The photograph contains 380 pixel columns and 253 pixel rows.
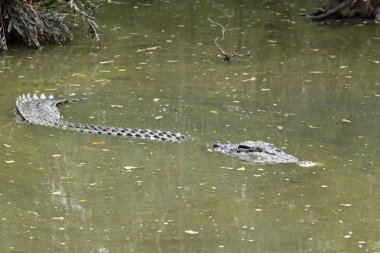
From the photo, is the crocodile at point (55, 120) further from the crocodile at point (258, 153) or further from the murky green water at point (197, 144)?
the crocodile at point (258, 153)

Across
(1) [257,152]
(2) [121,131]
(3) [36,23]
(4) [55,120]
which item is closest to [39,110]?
(4) [55,120]

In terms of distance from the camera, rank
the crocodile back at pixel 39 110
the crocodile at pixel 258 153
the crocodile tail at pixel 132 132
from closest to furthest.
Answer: the crocodile at pixel 258 153
the crocodile tail at pixel 132 132
the crocodile back at pixel 39 110

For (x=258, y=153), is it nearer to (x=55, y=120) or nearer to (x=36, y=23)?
(x=55, y=120)

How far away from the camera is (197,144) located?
30.1 ft

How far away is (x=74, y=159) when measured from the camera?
28.3 feet

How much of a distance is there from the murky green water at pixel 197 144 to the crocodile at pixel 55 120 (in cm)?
12

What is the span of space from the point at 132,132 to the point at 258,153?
1395 millimetres

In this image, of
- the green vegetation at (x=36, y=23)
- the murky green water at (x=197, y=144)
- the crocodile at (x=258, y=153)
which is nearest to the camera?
the murky green water at (x=197, y=144)

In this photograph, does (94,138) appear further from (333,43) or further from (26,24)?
(333,43)

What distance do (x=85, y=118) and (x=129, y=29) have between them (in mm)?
4723

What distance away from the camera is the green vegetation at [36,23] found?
12.9 metres

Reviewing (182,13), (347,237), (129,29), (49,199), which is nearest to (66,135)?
(49,199)

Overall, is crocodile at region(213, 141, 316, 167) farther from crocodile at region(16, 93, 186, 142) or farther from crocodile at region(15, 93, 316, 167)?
crocodile at region(16, 93, 186, 142)

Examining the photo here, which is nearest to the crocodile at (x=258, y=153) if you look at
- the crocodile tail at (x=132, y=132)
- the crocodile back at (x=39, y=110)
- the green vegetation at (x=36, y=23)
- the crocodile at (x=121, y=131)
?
the crocodile at (x=121, y=131)
